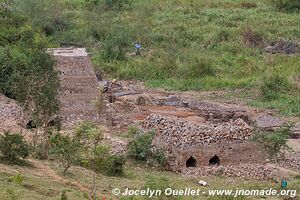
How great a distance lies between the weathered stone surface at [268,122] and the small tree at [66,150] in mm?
9520

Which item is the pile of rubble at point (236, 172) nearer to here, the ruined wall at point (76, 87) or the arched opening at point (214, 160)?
the arched opening at point (214, 160)

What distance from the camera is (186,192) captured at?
16672 mm

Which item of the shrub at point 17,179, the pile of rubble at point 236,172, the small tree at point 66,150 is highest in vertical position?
the shrub at point 17,179

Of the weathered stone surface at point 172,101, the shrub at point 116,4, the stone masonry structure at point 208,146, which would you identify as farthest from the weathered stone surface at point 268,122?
the shrub at point 116,4

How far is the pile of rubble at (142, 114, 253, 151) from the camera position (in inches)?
789

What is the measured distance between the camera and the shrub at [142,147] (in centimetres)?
2000

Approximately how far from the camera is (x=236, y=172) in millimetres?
19609

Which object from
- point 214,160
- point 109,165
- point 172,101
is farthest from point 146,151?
point 172,101

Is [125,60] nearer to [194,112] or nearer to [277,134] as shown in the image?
[194,112]

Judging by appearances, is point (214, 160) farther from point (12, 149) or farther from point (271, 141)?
point (12, 149)

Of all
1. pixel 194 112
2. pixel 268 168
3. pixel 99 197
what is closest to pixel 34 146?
pixel 99 197

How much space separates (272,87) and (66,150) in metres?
14.9

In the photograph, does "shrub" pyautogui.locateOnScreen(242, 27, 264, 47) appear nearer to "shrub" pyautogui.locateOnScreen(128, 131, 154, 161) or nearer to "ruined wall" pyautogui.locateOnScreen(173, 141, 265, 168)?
"ruined wall" pyautogui.locateOnScreen(173, 141, 265, 168)

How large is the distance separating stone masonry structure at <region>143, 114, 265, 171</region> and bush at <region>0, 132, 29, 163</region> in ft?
13.6
